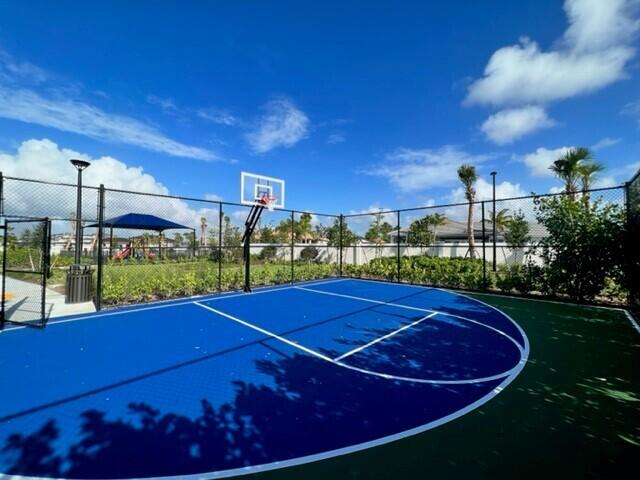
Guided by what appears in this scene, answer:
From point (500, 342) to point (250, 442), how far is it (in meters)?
4.50

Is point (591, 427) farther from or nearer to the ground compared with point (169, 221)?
nearer to the ground

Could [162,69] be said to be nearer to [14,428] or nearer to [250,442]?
[14,428]

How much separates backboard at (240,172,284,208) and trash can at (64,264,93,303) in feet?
15.5

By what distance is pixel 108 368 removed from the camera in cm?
392

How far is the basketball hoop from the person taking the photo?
10.4 metres

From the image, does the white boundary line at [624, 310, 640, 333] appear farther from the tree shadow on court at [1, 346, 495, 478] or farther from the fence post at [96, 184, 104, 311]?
the fence post at [96, 184, 104, 311]

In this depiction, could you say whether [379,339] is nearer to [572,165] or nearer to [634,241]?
[634,241]

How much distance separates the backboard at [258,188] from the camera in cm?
1005

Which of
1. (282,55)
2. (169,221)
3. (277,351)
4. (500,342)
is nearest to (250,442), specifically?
(277,351)

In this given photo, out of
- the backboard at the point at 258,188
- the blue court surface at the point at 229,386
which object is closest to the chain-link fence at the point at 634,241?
the blue court surface at the point at 229,386

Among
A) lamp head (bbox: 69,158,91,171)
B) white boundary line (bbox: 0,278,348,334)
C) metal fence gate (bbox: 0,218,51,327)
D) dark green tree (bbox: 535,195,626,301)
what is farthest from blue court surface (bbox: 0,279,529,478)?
lamp head (bbox: 69,158,91,171)

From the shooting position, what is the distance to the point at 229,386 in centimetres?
345

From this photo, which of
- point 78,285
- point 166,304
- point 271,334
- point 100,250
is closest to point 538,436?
point 271,334

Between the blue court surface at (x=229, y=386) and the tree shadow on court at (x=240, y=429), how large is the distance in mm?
12
